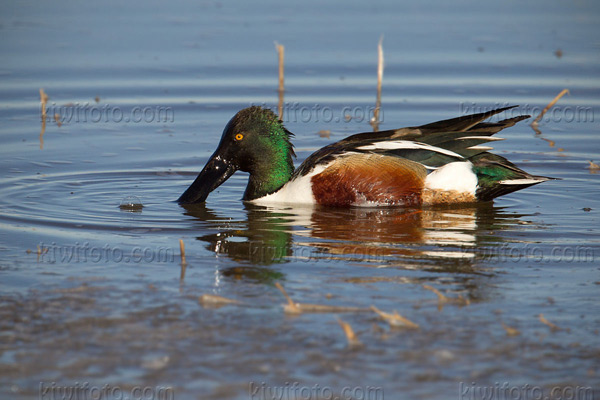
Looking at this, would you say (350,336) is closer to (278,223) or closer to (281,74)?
(278,223)

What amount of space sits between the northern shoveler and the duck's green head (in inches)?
0.5

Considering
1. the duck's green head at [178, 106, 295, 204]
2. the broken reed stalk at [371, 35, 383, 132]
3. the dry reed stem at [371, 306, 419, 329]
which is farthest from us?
the broken reed stalk at [371, 35, 383, 132]

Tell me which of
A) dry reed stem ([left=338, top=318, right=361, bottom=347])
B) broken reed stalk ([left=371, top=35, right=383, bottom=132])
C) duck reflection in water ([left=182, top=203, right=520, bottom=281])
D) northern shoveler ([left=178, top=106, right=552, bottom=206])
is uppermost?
broken reed stalk ([left=371, top=35, right=383, bottom=132])

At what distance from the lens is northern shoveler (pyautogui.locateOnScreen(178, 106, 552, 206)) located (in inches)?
269

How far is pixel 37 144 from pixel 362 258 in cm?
470

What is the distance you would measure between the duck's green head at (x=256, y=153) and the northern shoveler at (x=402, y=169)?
0.04 feet

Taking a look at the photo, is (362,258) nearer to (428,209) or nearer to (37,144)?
(428,209)

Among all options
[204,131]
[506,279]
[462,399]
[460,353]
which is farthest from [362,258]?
A: [204,131]

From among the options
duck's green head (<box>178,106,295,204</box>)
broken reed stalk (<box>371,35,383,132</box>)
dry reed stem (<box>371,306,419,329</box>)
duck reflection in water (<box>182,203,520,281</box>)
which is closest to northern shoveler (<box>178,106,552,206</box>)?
duck's green head (<box>178,106,295,204</box>)

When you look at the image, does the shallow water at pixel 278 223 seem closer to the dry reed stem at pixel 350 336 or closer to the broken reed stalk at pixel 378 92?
the dry reed stem at pixel 350 336

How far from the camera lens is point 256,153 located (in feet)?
23.9

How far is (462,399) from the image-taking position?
11.8 feet

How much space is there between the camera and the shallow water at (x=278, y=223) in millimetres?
3902

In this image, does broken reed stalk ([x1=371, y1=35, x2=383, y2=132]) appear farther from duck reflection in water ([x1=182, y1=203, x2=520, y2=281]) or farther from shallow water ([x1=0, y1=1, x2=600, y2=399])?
duck reflection in water ([x1=182, y1=203, x2=520, y2=281])
